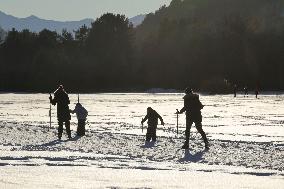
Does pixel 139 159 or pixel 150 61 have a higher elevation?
pixel 150 61

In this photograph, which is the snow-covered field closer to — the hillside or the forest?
the hillside

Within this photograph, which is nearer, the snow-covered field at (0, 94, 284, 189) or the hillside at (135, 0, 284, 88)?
the snow-covered field at (0, 94, 284, 189)

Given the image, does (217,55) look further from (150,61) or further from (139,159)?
(139,159)

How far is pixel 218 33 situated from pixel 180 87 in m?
14.3

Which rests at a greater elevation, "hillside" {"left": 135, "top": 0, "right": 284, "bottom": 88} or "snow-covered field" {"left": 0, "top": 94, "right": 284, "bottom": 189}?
"hillside" {"left": 135, "top": 0, "right": 284, "bottom": 88}

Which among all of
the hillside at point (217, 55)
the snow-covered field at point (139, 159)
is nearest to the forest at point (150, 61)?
the hillside at point (217, 55)

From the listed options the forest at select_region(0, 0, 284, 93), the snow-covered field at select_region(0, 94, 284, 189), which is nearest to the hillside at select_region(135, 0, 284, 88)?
the forest at select_region(0, 0, 284, 93)

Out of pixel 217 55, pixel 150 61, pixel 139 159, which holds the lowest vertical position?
pixel 139 159

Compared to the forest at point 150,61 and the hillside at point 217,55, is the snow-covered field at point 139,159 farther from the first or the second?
the forest at point 150,61

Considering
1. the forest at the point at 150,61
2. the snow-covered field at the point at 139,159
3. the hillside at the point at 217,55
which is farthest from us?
the forest at the point at 150,61

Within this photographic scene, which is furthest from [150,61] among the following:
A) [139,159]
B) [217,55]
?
[139,159]

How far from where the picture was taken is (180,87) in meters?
98.5

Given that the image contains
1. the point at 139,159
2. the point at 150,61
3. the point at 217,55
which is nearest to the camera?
the point at 139,159

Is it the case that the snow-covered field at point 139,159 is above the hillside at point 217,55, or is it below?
below
